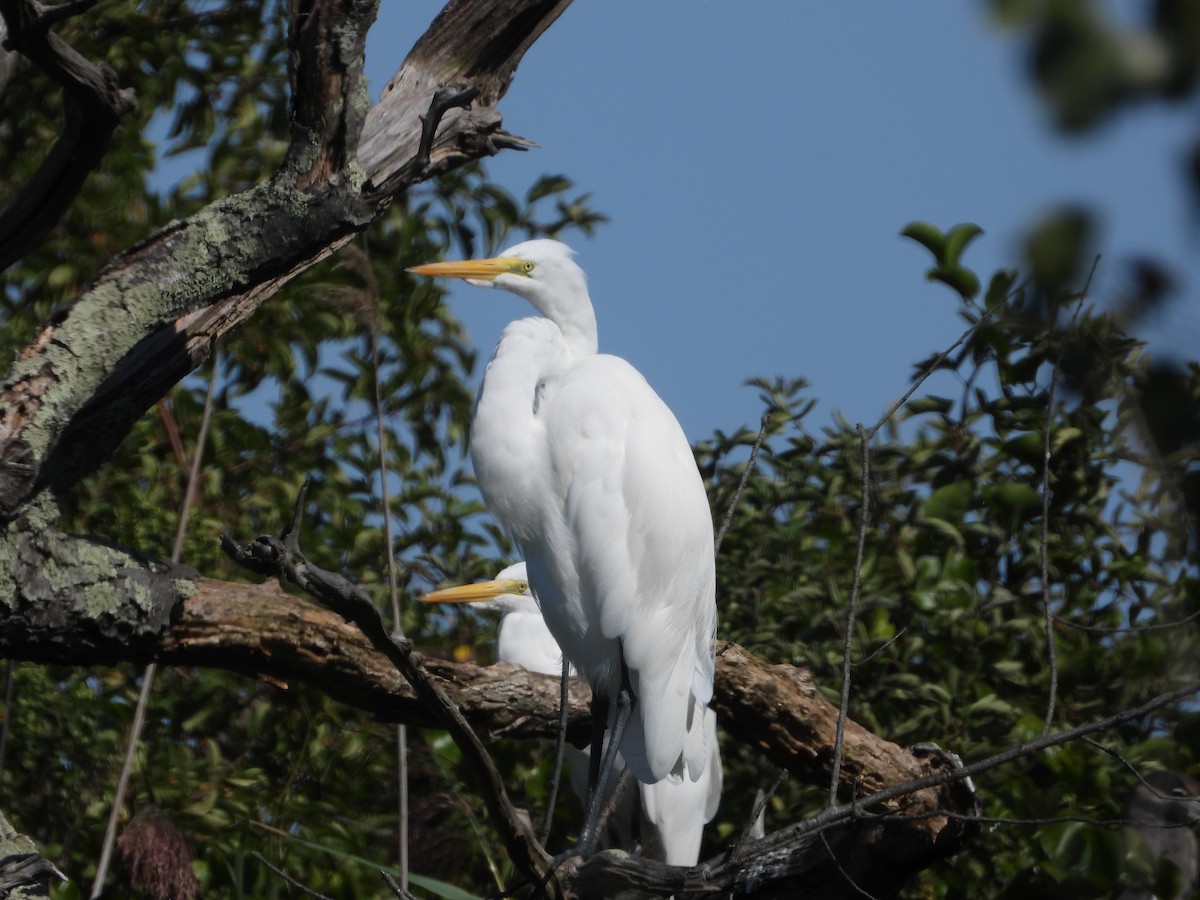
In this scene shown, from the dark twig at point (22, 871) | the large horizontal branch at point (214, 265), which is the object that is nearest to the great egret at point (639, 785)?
the large horizontal branch at point (214, 265)

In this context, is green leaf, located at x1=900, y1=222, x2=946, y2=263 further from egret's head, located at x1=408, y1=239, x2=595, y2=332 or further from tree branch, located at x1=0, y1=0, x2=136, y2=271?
tree branch, located at x1=0, y1=0, x2=136, y2=271

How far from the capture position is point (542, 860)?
5.55 feet

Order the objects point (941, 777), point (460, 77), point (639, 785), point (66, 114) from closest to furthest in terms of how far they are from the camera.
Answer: point (941, 777) < point (66, 114) < point (460, 77) < point (639, 785)

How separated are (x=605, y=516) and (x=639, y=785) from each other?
888mm

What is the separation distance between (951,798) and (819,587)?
86 cm

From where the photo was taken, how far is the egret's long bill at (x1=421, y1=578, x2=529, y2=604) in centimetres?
348

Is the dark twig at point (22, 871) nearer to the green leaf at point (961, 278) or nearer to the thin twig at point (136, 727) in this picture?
the thin twig at point (136, 727)

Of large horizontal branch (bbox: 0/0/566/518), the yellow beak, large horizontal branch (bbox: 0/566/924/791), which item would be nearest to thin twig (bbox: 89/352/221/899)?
large horizontal branch (bbox: 0/566/924/791)

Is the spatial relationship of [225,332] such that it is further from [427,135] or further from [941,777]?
[941,777]

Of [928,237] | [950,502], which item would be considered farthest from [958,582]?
[928,237]

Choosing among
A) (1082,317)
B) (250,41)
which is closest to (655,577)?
(250,41)

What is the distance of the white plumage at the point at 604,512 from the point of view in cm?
266

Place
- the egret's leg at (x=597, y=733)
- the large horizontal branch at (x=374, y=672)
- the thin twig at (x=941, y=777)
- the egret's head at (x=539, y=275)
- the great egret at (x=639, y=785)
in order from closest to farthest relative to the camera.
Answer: the thin twig at (x=941, y=777)
the large horizontal branch at (x=374, y=672)
the egret's leg at (x=597, y=733)
the egret's head at (x=539, y=275)
the great egret at (x=639, y=785)

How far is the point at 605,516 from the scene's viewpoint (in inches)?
106
